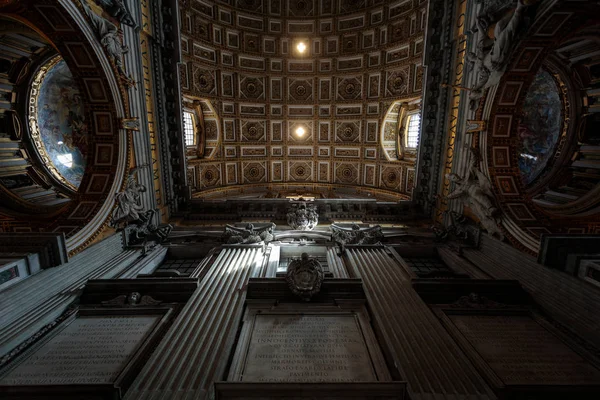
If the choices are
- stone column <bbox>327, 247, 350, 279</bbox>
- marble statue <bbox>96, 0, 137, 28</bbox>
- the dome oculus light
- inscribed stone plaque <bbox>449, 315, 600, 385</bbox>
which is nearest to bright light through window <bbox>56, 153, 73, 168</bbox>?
marble statue <bbox>96, 0, 137, 28</bbox>

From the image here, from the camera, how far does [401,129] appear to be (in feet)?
62.4

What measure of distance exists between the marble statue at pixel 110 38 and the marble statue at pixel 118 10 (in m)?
0.49

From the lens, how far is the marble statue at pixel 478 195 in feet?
32.4

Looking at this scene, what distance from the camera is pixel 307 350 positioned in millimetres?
5727

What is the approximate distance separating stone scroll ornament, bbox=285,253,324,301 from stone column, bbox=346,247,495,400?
5.18 feet

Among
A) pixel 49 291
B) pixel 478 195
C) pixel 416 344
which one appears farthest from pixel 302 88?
pixel 416 344

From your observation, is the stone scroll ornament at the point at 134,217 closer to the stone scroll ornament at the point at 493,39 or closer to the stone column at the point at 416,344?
the stone column at the point at 416,344

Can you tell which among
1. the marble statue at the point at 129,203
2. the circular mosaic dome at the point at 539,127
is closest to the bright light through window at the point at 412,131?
the circular mosaic dome at the point at 539,127

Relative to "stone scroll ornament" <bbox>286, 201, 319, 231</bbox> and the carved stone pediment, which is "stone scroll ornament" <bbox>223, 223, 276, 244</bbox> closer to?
"stone scroll ornament" <bbox>286, 201, 319, 231</bbox>

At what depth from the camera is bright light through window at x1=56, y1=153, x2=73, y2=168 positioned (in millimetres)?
13722

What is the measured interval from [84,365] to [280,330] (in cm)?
418

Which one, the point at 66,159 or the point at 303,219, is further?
the point at 66,159

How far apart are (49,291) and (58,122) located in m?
10.4

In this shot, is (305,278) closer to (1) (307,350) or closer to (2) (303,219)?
Answer: (1) (307,350)
